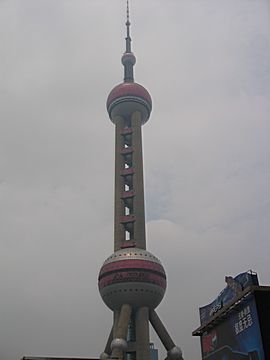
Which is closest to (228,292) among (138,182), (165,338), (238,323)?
(238,323)

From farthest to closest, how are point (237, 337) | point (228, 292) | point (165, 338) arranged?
point (165, 338) < point (228, 292) < point (237, 337)

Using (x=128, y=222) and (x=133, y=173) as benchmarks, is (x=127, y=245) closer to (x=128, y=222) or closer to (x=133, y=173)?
(x=128, y=222)

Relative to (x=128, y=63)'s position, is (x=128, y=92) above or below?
below

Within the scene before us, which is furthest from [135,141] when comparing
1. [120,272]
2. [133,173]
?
[120,272]

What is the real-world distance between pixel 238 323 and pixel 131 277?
42.6m

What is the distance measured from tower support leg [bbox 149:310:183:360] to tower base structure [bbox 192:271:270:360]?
33742mm

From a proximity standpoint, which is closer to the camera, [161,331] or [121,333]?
[121,333]

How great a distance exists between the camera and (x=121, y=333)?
289 ft

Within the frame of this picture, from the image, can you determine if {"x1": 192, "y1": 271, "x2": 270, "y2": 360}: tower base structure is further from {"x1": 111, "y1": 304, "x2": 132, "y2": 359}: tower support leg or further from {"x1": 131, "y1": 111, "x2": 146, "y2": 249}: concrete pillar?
{"x1": 131, "y1": 111, "x2": 146, "y2": 249}: concrete pillar

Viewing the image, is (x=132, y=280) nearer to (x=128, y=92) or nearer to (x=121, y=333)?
(x=121, y=333)

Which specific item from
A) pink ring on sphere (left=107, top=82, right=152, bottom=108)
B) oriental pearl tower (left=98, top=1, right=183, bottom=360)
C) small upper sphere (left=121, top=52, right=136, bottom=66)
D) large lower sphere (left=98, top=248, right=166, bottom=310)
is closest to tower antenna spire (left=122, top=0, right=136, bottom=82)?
small upper sphere (left=121, top=52, right=136, bottom=66)

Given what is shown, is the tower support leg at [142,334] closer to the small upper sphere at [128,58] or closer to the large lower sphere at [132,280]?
the large lower sphere at [132,280]

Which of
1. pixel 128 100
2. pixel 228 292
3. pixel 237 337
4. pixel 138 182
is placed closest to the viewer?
pixel 237 337

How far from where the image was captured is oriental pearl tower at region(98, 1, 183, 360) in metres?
90.4
